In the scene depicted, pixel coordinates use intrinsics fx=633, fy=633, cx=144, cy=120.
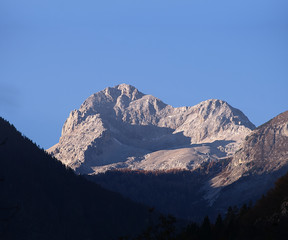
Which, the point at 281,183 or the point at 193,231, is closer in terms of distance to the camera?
the point at 193,231

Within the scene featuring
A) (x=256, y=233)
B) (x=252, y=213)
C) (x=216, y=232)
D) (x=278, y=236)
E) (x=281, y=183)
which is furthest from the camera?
(x=281, y=183)

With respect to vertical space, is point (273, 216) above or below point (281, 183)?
below

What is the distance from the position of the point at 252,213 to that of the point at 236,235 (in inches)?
1093

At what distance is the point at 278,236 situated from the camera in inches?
4948

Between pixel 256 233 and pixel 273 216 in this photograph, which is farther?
pixel 273 216

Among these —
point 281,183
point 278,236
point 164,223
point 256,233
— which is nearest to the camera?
point 164,223

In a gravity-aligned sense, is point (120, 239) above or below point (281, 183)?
below

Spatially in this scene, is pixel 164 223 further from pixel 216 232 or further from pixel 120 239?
pixel 216 232

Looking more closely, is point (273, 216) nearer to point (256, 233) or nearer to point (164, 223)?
point (256, 233)

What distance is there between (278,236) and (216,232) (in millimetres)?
26348

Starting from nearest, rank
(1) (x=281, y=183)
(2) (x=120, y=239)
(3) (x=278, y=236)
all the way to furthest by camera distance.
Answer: (2) (x=120, y=239) → (3) (x=278, y=236) → (1) (x=281, y=183)

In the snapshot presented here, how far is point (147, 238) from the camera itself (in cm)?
8169

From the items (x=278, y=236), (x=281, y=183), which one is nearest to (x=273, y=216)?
(x=278, y=236)

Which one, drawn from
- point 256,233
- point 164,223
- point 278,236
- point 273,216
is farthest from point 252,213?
point 164,223
